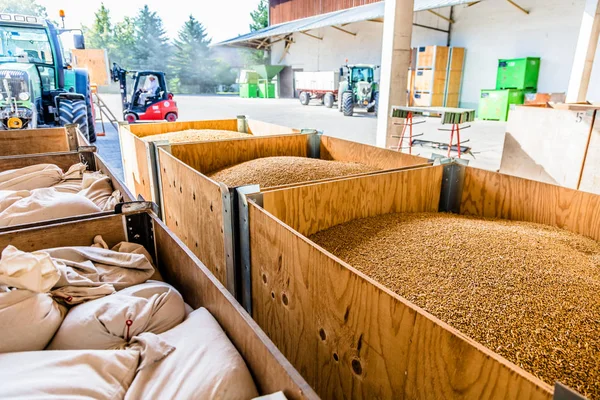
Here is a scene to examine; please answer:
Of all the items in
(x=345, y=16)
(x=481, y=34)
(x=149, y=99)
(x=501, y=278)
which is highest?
(x=345, y=16)

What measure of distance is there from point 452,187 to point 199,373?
164 centimetres

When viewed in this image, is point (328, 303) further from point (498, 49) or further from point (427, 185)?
point (498, 49)

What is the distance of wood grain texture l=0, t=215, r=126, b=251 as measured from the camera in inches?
59.0

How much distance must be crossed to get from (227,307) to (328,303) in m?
0.28

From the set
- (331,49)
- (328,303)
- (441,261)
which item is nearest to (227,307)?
(328,303)

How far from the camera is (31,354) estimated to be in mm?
979

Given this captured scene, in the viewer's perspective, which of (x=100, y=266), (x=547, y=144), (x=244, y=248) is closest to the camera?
(x=100, y=266)

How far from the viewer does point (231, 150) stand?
2.84 metres

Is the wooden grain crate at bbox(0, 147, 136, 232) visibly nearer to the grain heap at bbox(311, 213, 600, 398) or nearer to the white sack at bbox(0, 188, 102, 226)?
the white sack at bbox(0, 188, 102, 226)

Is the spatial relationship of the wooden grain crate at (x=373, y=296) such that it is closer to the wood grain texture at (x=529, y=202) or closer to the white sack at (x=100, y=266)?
the wood grain texture at (x=529, y=202)

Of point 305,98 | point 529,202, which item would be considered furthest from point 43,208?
point 305,98

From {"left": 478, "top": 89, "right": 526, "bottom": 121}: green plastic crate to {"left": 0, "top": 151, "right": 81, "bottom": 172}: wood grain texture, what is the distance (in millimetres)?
10462

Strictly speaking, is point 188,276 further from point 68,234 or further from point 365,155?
point 365,155

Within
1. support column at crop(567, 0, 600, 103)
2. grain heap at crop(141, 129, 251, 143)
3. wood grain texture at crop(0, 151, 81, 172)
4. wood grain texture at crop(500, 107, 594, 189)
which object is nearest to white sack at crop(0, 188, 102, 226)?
wood grain texture at crop(0, 151, 81, 172)
